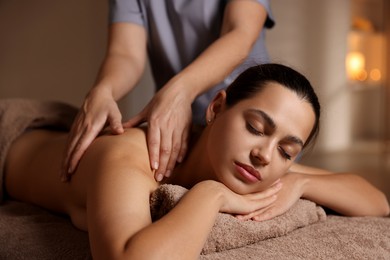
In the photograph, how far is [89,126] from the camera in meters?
1.31

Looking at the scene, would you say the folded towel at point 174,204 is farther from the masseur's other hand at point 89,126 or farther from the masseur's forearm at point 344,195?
the masseur's other hand at point 89,126

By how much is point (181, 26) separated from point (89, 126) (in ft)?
2.08

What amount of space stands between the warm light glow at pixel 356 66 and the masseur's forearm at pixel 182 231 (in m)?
6.37

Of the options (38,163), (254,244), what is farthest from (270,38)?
(254,244)

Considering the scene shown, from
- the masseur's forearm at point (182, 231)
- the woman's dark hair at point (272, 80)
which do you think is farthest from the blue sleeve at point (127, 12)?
the masseur's forearm at point (182, 231)

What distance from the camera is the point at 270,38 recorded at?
16.3 feet

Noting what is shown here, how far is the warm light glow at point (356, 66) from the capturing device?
6970 mm

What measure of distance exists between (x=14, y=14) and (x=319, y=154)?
136 inches

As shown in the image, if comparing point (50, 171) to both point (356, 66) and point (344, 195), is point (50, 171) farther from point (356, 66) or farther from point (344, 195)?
point (356, 66)

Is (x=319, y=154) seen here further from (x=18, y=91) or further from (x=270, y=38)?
(x=18, y=91)

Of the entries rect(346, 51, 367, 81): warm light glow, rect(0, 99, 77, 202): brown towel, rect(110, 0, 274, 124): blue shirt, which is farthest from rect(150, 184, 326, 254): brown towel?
rect(346, 51, 367, 81): warm light glow

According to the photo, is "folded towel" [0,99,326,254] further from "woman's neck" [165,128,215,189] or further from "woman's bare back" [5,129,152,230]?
"woman's neck" [165,128,215,189]

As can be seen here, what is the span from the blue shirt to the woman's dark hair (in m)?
0.48

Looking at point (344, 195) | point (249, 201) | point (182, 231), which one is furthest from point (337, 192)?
point (182, 231)
